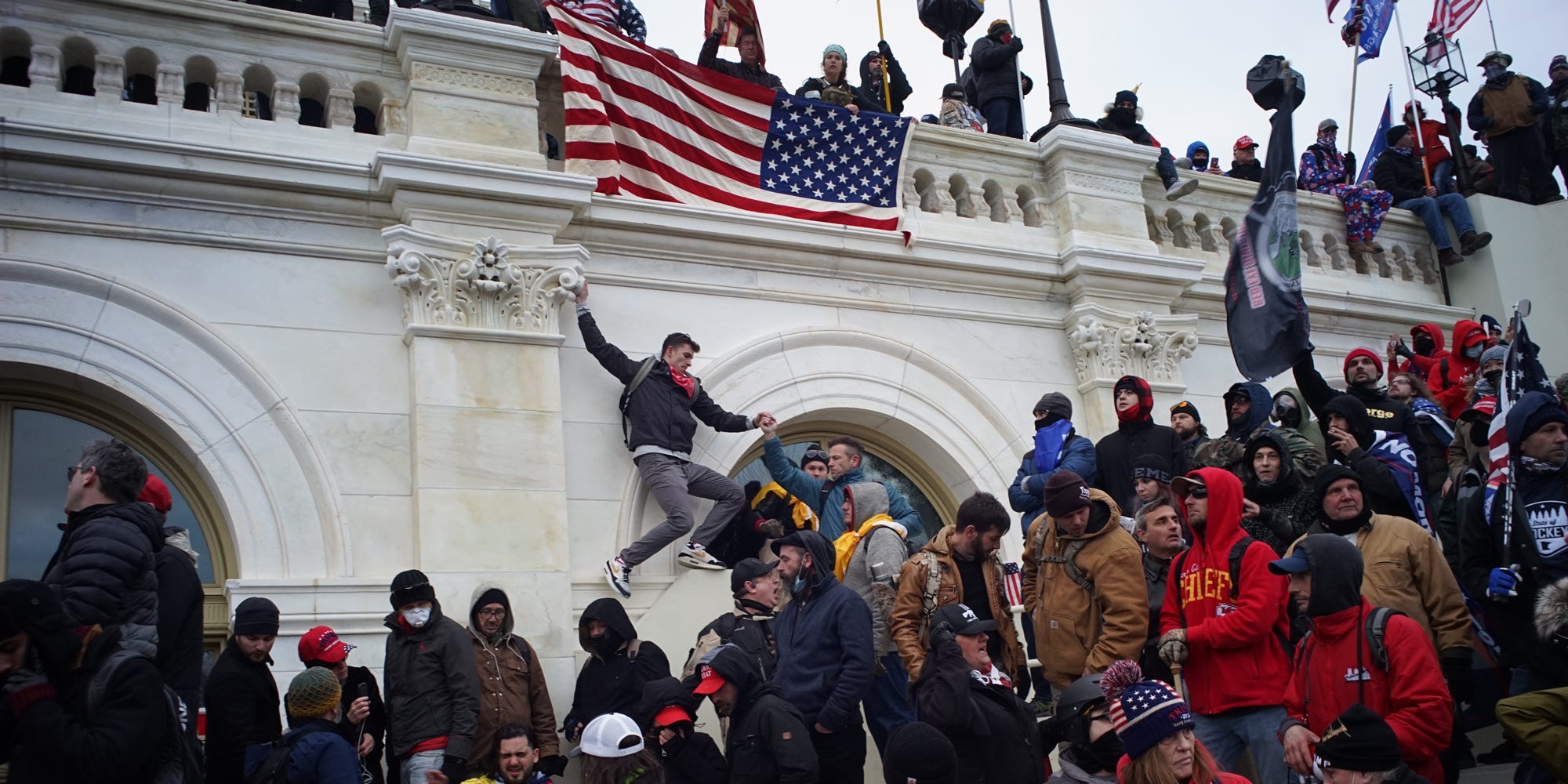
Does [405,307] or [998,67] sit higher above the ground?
[998,67]

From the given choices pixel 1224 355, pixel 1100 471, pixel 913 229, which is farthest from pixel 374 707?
pixel 1224 355

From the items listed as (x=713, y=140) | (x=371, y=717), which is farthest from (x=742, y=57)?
(x=371, y=717)

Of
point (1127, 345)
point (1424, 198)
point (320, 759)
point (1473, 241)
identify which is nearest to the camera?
point (320, 759)

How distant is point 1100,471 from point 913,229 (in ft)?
10.5

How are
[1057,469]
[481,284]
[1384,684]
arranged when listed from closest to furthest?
[1384,684], [1057,469], [481,284]

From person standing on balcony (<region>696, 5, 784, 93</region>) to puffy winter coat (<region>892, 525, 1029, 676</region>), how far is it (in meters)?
5.87

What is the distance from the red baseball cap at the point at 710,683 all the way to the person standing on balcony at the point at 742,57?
22.1 ft

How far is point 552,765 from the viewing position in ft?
26.9

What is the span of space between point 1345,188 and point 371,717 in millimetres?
11898

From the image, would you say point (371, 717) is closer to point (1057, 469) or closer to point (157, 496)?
point (157, 496)

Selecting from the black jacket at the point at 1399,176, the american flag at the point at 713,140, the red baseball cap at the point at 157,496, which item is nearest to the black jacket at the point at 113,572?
the red baseball cap at the point at 157,496

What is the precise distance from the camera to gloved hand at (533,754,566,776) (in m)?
8.13

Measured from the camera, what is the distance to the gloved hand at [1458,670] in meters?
7.10

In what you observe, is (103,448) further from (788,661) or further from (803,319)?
(803,319)
